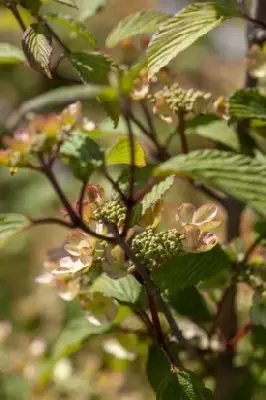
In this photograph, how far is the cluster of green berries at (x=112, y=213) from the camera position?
23.6 inches

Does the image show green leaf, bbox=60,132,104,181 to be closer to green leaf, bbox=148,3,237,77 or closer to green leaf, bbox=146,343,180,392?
green leaf, bbox=148,3,237,77

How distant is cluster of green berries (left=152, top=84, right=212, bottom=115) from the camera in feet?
2.48

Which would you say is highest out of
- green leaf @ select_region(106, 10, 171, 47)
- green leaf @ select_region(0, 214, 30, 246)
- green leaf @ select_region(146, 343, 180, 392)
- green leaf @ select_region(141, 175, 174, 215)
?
green leaf @ select_region(106, 10, 171, 47)

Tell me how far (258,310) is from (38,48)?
0.34m

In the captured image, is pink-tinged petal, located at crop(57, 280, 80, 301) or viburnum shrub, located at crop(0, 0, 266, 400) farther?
pink-tinged petal, located at crop(57, 280, 80, 301)

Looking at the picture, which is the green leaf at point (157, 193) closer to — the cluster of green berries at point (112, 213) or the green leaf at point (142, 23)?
the cluster of green berries at point (112, 213)

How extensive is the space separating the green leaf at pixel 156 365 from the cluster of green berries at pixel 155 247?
131mm

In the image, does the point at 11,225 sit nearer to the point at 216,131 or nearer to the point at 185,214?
the point at 185,214

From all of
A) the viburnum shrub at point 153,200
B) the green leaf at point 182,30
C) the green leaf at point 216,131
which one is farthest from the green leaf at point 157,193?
the green leaf at point 216,131

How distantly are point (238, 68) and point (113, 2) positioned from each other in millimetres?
698

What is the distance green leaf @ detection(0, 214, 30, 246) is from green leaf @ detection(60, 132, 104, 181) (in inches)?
2.4

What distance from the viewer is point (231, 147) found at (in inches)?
33.3

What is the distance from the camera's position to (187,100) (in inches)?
29.8

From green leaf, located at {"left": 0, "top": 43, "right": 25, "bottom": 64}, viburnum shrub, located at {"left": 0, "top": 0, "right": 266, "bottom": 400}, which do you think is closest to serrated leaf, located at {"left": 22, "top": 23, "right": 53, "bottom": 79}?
viburnum shrub, located at {"left": 0, "top": 0, "right": 266, "bottom": 400}
